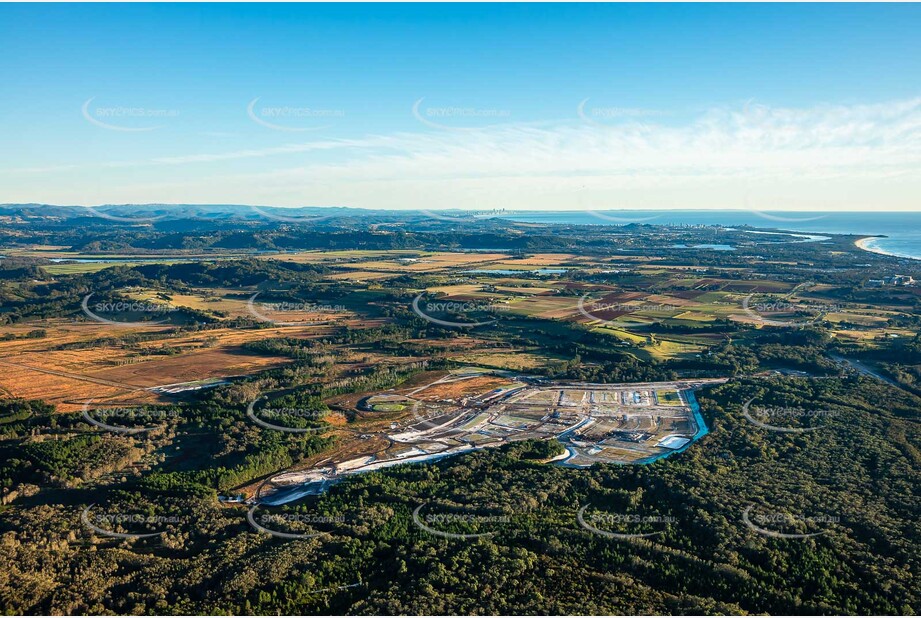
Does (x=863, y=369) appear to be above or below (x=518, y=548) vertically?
below

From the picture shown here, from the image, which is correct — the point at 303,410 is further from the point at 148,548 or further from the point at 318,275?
the point at 318,275

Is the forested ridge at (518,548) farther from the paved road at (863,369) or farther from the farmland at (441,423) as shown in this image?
the paved road at (863,369)

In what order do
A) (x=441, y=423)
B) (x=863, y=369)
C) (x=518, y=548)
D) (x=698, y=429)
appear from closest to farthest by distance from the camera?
(x=518, y=548) < (x=698, y=429) < (x=441, y=423) < (x=863, y=369)

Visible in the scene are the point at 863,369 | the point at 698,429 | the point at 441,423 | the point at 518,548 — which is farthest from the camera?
the point at 863,369

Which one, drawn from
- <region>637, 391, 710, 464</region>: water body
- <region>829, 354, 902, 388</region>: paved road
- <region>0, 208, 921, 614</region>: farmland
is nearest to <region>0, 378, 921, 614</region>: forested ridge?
<region>0, 208, 921, 614</region>: farmland

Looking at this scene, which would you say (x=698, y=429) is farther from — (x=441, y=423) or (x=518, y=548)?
(x=518, y=548)

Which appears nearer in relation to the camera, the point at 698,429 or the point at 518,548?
the point at 518,548

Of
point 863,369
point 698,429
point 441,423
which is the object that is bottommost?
point 698,429

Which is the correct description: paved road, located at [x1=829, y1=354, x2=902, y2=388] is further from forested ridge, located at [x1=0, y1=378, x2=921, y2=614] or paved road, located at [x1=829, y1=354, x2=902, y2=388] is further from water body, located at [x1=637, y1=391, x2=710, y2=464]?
forested ridge, located at [x1=0, y1=378, x2=921, y2=614]

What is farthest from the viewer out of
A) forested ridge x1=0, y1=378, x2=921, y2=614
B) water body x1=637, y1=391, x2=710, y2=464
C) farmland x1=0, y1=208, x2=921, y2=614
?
water body x1=637, y1=391, x2=710, y2=464

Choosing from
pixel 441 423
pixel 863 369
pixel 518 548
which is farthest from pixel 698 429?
pixel 863 369

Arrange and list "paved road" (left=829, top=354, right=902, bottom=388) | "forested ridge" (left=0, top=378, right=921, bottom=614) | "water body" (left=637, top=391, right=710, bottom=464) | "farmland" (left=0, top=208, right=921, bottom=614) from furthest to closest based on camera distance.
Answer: "paved road" (left=829, top=354, right=902, bottom=388), "water body" (left=637, top=391, right=710, bottom=464), "farmland" (left=0, top=208, right=921, bottom=614), "forested ridge" (left=0, top=378, right=921, bottom=614)

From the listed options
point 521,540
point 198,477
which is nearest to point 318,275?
point 198,477
